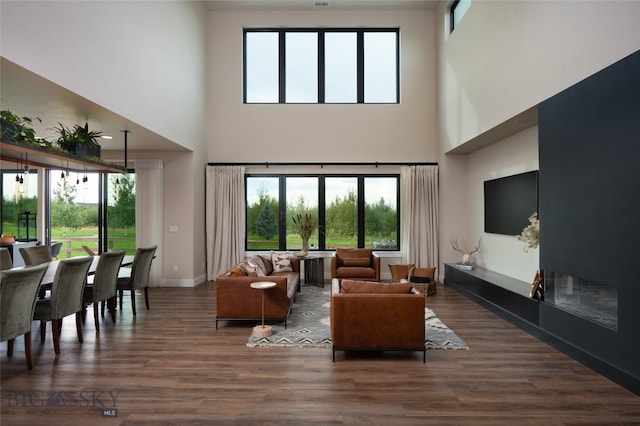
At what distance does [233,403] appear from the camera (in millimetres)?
2852

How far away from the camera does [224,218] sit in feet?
26.4

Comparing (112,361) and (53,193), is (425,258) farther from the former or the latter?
(53,193)

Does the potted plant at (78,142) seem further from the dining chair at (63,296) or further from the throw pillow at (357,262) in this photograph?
the throw pillow at (357,262)

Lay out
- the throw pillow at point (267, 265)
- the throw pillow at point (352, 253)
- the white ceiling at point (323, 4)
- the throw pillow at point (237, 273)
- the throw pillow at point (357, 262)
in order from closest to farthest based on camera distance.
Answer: the throw pillow at point (237, 273), the throw pillow at point (267, 265), the throw pillow at point (357, 262), the throw pillow at point (352, 253), the white ceiling at point (323, 4)

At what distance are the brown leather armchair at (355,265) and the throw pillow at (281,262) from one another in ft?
2.71

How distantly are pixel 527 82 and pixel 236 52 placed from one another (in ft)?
19.7

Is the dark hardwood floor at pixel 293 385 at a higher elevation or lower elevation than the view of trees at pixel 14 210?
lower

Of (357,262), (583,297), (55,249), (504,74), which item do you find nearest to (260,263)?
(357,262)

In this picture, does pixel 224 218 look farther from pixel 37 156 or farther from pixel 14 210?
pixel 14 210

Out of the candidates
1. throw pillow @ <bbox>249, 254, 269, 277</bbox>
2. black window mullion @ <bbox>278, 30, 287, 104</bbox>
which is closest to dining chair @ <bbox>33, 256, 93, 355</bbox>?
throw pillow @ <bbox>249, 254, 269, 277</bbox>

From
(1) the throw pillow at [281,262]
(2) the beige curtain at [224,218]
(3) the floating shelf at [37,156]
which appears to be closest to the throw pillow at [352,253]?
(1) the throw pillow at [281,262]

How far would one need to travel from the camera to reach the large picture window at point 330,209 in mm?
8336

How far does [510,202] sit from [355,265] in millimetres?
2898

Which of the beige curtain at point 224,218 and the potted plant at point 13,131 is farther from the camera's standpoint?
the beige curtain at point 224,218
